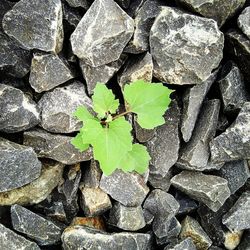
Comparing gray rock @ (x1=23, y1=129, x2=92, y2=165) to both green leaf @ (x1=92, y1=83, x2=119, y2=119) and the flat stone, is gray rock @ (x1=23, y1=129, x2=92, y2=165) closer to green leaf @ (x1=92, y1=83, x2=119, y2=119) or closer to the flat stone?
the flat stone

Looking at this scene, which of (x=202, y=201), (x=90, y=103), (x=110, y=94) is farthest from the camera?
(x=202, y=201)

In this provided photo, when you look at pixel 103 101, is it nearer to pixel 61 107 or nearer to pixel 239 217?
pixel 61 107

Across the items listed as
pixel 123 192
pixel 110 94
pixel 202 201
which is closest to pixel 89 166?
pixel 123 192

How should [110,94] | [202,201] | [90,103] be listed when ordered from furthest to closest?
1. [202,201]
2. [90,103]
3. [110,94]

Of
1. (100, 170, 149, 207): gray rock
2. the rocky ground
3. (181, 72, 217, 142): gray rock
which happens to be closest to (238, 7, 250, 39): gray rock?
the rocky ground

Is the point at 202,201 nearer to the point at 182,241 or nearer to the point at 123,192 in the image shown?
the point at 182,241

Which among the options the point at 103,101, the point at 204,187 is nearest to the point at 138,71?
the point at 103,101
